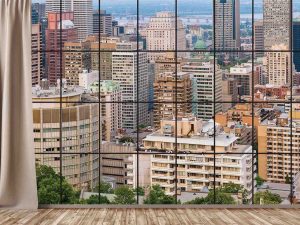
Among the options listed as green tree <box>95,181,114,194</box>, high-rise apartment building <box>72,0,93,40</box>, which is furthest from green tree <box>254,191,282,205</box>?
high-rise apartment building <box>72,0,93,40</box>

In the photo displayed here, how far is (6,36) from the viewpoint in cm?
890

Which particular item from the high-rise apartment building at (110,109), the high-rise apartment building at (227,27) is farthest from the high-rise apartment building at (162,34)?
the high-rise apartment building at (110,109)

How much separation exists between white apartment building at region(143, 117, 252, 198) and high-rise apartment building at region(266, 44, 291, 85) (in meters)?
1.11

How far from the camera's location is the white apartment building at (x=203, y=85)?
11203mm

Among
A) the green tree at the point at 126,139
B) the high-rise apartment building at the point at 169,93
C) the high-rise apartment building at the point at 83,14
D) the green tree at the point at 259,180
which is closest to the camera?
the high-rise apartment building at the point at 169,93

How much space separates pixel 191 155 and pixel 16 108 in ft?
11.7

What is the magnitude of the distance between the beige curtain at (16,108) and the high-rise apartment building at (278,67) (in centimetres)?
425

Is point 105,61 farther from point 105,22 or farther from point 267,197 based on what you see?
point 267,197

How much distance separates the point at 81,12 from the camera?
11.9 meters

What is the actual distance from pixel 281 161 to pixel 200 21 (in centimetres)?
271

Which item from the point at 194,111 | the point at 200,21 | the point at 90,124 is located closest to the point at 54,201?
the point at 90,124

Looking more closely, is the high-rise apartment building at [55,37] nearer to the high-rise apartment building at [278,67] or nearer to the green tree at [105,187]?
the green tree at [105,187]

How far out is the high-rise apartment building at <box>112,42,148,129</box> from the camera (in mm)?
10789

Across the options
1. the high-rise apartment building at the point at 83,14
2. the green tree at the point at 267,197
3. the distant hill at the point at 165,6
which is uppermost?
the distant hill at the point at 165,6
